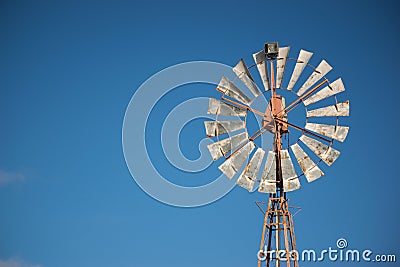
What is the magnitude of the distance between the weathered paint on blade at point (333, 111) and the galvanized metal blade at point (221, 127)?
1592mm

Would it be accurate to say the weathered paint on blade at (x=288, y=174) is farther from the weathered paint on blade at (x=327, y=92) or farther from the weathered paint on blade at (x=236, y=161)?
the weathered paint on blade at (x=327, y=92)

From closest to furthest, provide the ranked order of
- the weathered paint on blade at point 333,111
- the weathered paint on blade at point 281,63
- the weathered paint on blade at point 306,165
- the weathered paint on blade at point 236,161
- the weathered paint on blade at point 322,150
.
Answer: the weathered paint on blade at point 306,165 < the weathered paint on blade at point 322,150 < the weathered paint on blade at point 333,111 < the weathered paint on blade at point 236,161 < the weathered paint on blade at point 281,63

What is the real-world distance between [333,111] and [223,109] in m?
2.42

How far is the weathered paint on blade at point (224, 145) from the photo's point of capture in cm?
1258

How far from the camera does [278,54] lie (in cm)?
1273

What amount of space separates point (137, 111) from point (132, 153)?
3.24 ft

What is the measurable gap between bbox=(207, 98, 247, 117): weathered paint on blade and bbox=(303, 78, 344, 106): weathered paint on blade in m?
1.46

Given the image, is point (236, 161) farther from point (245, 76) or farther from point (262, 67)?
point (262, 67)

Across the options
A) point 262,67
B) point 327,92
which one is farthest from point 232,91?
point 327,92

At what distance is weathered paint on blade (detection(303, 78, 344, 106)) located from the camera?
1235cm

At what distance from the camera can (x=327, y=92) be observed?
490 inches

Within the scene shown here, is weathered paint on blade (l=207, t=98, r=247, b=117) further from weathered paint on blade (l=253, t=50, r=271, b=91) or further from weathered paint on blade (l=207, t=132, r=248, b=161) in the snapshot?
weathered paint on blade (l=253, t=50, r=271, b=91)

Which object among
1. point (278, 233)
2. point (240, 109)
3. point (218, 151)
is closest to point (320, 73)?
point (240, 109)

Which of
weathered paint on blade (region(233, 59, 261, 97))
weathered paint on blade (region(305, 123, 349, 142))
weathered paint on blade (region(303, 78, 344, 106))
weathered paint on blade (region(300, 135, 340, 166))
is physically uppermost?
weathered paint on blade (region(233, 59, 261, 97))
